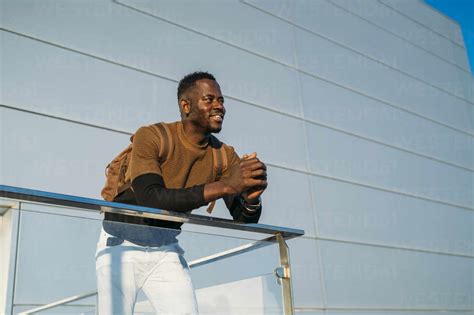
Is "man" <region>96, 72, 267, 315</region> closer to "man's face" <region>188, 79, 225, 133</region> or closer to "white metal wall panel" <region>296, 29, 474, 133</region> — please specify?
"man's face" <region>188, 79, 225, 133</region>

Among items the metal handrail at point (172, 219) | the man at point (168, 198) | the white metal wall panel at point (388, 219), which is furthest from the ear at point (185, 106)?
the white metal wall panel at point (388, 219)

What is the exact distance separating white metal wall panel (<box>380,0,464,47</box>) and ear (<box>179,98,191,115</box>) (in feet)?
15.4

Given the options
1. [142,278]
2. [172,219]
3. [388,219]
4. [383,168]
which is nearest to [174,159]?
[172,219]

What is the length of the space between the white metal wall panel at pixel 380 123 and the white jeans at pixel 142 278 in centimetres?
310

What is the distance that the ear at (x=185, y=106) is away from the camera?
1.86 metres

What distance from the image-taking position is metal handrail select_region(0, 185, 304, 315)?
3.91 ft

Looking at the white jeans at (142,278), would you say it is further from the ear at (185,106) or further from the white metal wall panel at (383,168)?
the white metal wall panel at (383,168)

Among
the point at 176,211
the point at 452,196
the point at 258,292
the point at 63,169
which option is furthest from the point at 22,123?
the point at 452,196

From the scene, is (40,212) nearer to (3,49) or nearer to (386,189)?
(3,49)

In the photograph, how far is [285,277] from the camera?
1.60 meters

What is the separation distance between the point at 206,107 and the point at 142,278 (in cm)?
71

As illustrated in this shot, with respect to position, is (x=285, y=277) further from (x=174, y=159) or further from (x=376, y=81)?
(x=376, y=81)

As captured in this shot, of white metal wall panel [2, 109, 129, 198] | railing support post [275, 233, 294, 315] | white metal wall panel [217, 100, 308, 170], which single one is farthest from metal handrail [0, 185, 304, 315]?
white metal wall panel [217, 100, 308, 170]

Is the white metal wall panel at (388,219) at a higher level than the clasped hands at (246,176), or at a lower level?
higher
